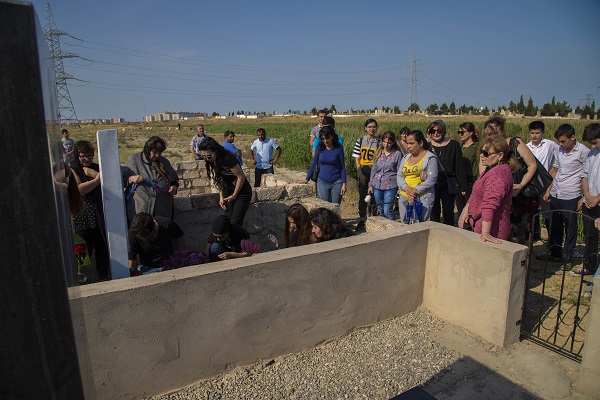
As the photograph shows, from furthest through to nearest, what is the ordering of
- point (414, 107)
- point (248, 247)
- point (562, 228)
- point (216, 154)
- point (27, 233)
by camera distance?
point (414, 107) < point (562, 228) < point (216, 154) < point (248, 247) < point (27, 233)

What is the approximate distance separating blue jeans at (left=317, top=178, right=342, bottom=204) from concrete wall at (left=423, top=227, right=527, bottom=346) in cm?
274

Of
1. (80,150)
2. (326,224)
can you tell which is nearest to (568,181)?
(326,224)

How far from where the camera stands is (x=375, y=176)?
6.46 meters

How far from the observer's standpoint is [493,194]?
388 cm

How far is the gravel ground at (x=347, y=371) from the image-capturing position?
3.14 m

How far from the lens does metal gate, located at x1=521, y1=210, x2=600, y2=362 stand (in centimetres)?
369

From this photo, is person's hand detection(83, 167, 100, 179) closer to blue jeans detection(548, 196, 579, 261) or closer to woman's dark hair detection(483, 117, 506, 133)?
woman's dark hair detection(483, 117, 506, 133)

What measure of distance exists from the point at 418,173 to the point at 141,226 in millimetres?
3423

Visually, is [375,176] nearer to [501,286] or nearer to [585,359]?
[501,286]

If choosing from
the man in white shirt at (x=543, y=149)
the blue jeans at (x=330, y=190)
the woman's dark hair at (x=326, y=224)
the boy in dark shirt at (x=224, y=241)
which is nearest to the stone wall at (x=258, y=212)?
the blue jeans at (x=330, y=190)

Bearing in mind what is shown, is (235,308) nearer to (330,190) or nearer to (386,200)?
(386,200)

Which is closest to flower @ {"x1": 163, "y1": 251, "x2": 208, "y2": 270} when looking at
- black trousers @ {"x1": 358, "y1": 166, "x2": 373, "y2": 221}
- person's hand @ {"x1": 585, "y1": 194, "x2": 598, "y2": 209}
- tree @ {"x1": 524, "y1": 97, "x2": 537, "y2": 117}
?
black trousers @ {"x1": 358, "y1": 166, "x2": 373, "y2": 221}

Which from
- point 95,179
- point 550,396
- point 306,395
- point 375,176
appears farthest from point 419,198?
point 95,179

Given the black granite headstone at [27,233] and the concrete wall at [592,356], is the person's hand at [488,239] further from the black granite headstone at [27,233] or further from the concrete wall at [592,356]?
the black granite headstone at [27,233]
